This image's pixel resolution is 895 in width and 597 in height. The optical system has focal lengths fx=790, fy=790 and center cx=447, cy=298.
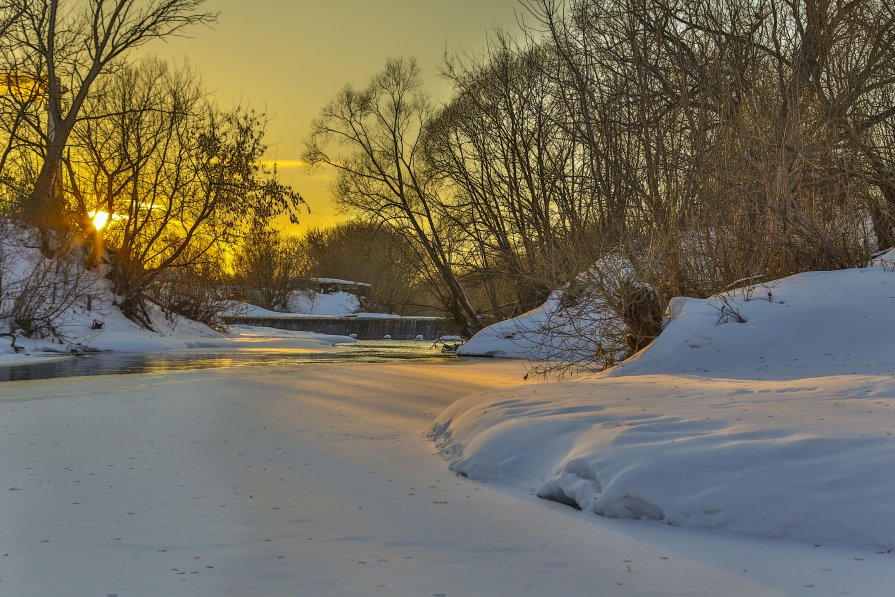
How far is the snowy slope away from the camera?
3502 millimetres

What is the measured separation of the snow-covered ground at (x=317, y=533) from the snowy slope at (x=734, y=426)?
0.14 meters

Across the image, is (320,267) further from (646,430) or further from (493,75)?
(646,430)

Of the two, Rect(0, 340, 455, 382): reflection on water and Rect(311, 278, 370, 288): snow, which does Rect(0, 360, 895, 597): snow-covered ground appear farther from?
Rect(311, 278, 370, 288): snow

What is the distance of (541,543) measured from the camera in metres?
3.40

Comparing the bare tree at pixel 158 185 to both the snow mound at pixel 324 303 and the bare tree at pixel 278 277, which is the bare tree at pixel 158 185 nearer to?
the bare tree at pixel 278 277

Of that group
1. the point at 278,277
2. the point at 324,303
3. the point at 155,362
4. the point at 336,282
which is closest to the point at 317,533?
the point at 155,362

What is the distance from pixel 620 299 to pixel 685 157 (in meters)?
1.81

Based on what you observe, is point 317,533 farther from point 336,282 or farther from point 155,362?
point 336,282

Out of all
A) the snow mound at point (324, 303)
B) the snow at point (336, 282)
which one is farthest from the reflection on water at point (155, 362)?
the snow at point (336, 282)

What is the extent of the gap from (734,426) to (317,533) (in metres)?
2.40

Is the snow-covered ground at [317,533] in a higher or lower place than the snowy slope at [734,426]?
lower

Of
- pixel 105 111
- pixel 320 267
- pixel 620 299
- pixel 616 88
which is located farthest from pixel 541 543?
pixel 320 267

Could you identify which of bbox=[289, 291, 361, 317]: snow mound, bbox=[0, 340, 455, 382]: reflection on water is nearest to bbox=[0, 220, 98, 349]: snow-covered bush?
bbox=[0, 340, 455, 382]: reflection on water

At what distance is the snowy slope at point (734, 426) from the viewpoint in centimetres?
350
